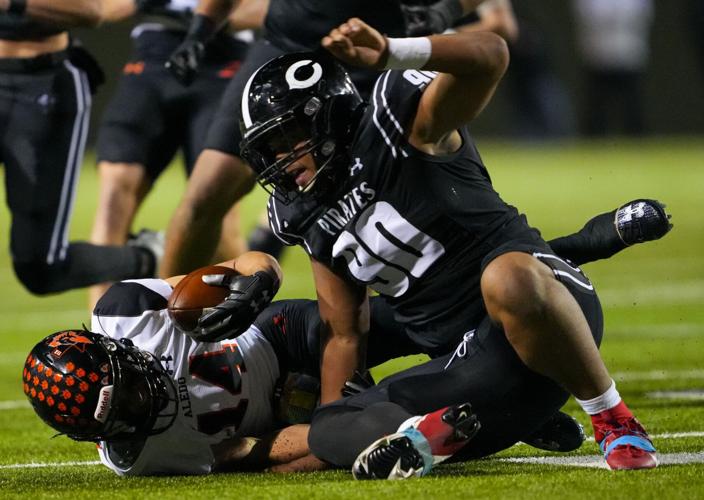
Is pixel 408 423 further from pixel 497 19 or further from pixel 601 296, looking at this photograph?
pixel 601 296

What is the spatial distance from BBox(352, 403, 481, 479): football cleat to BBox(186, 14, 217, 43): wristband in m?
2.55

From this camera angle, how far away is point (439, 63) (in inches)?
139

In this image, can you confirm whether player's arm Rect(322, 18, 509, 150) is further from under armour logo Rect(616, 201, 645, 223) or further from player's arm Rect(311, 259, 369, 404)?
under armour logo Rect(616, 201, 645, 223)

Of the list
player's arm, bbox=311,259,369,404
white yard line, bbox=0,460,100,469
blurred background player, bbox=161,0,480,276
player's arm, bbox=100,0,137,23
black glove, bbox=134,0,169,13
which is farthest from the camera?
player's arm, bbox=100,0,137,23

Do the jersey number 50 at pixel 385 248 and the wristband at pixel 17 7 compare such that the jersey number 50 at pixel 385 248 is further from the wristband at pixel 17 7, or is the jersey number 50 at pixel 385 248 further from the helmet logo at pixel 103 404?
the wristband at pixel 17 7

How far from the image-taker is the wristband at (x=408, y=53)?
3422 mm

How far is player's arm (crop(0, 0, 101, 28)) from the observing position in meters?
5.58

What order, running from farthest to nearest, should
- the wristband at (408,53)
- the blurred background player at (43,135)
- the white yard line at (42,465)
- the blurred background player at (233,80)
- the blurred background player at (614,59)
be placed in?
1. the blurred background player at (614,59)
2. the blurred background player at (43,135)
3. the blurred background player at (233,80)
4. the white yard line at (42,465)
5. the wristband at (408,53)

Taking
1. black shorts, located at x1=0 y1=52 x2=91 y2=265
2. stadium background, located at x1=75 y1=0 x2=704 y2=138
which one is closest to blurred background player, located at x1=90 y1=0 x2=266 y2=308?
black shorts, located at x1=0 y1=52 x2=91 y2=265

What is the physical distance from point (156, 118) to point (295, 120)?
2.83 m

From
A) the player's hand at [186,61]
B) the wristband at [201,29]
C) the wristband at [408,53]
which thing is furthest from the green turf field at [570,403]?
the wristband at [201,29]

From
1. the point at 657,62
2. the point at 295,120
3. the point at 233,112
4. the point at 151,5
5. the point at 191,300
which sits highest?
the point at 295,120

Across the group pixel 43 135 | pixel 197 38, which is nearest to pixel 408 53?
pixel 197 38

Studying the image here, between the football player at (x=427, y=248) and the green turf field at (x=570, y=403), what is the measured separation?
14 centimetres
